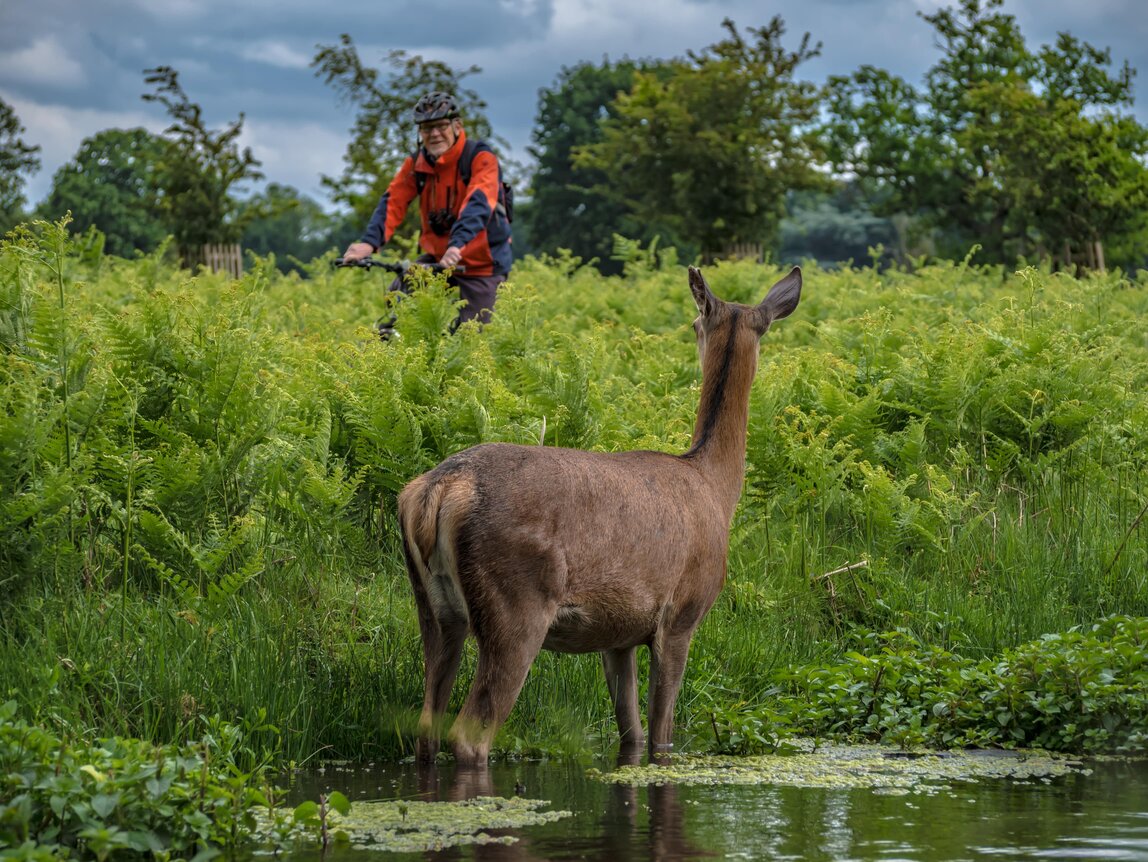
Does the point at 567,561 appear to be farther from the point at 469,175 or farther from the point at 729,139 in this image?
the point at 729,139

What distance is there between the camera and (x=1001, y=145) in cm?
3838

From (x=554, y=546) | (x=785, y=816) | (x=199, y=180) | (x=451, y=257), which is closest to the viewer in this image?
(x=785, y=816)

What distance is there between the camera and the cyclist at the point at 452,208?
43.9 feet

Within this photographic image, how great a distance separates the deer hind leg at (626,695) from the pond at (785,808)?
0.86 ft

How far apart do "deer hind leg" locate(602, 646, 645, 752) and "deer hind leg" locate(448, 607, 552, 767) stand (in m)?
1.05

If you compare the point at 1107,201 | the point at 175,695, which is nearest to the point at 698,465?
the point at 175,695

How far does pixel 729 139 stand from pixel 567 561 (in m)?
31.0

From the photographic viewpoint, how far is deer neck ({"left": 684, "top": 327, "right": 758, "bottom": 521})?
7434 mm

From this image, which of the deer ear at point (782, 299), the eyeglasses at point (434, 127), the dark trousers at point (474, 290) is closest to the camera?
the deer ear at point (782, 299)

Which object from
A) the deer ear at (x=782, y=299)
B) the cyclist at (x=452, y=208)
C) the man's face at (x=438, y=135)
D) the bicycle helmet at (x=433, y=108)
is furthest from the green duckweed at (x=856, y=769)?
the man's face at (x=438, y=135)

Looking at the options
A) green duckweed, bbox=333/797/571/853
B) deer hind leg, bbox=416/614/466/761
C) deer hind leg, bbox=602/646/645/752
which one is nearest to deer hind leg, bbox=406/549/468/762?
deer hind leg, bbox=416/614/466/761

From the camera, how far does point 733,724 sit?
7453 mm

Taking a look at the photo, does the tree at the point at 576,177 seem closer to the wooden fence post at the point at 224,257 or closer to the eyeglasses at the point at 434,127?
the wooden fence post at the point at 224,257

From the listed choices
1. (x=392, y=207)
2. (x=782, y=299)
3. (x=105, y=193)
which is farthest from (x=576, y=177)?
(x=782, y=299)
